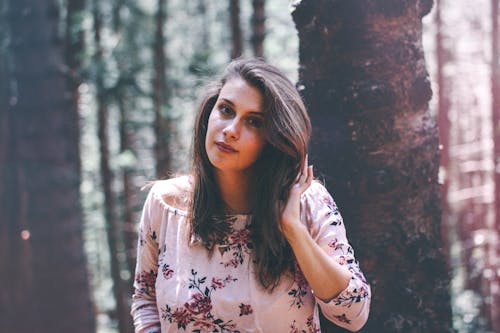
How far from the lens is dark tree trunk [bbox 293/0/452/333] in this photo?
9.10ft

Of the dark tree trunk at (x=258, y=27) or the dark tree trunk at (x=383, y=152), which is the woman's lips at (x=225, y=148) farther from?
the dark tree trunk at (x=258, y=27)

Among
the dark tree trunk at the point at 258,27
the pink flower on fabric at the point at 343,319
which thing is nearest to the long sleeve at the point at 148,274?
the pink flower on fabric at the point at 343,319

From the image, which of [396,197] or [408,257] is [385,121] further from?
[408,257]

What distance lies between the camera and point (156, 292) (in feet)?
7.72

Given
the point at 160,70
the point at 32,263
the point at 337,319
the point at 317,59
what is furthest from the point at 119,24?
the point at 337,319

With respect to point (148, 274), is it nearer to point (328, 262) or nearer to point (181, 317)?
point (181, 317)

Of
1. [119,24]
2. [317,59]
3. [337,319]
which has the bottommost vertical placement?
[337,319]

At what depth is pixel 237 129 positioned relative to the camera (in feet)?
7.45

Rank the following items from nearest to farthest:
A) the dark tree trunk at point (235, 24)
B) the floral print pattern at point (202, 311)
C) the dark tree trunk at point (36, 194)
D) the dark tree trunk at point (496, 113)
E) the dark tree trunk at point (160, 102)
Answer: the floral print pattern at point (202, 311) < the dark tree trunk at point (36, 194) < the dark tree trunk at point (496, 113) < the dark tree trunk at point (235, 24) < the dark tree trunk at point (160, 102)

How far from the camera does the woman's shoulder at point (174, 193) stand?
250cm

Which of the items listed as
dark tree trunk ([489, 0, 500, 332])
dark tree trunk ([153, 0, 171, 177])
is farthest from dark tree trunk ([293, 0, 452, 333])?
dark tree trunk ([153, 0, 171, 177])

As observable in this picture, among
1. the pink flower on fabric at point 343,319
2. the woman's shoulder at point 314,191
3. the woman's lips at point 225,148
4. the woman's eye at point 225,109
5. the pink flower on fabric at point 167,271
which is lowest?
the pink flower on fabric at point 343,319

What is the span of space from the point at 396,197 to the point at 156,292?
1198mm

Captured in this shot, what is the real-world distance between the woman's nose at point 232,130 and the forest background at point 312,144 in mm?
469
